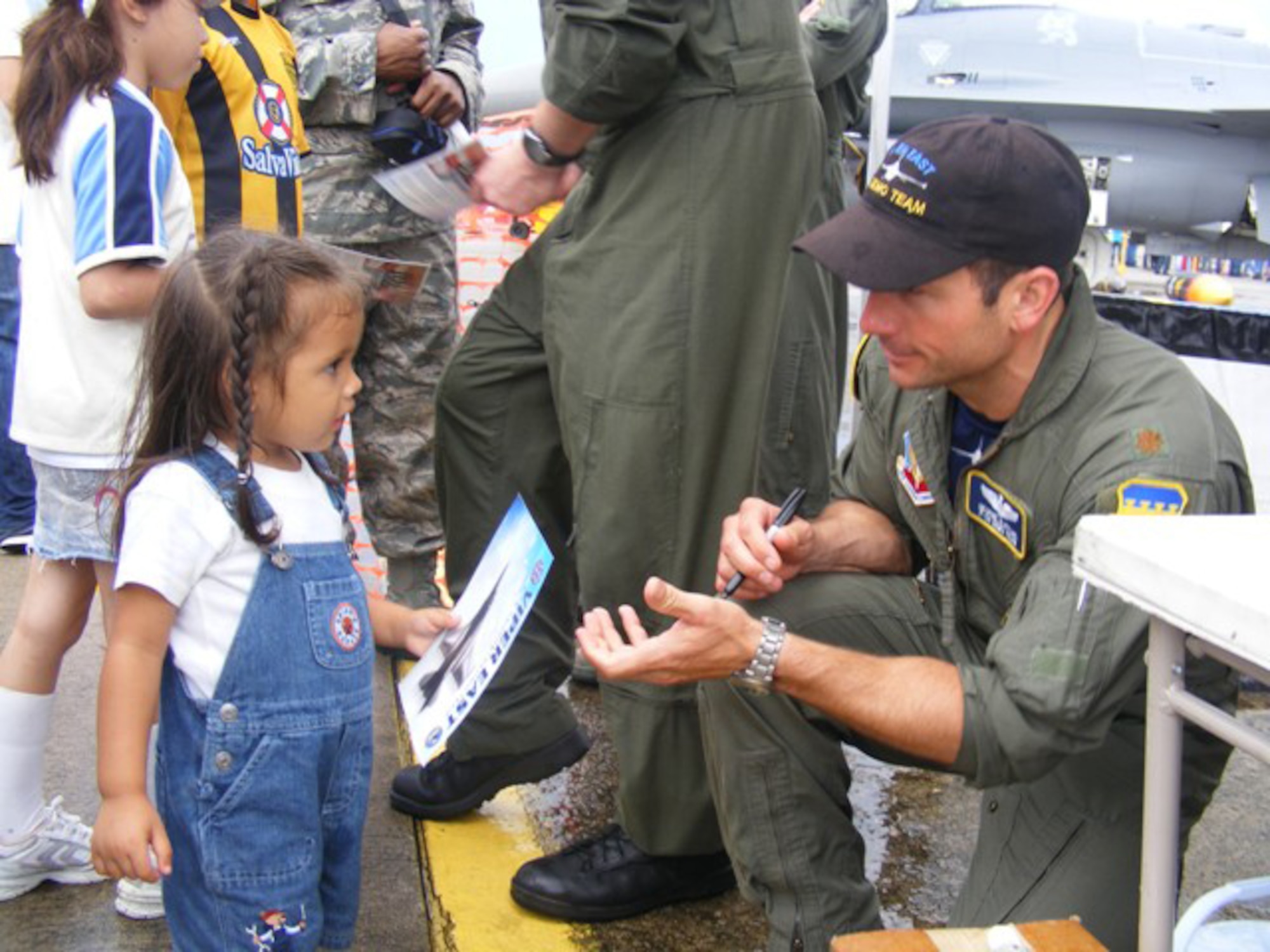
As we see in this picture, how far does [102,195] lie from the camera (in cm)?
226

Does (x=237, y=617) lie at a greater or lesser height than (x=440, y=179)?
lesser

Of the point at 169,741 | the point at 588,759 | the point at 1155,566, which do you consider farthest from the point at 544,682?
the point at 1155,566

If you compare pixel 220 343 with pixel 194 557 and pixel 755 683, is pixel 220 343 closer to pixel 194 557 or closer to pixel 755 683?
pixel 194 557

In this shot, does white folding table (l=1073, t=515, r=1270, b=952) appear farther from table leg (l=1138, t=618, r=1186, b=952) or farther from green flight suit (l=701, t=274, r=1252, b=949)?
green flight suit (l=701, t=274, r=1252, b=949)

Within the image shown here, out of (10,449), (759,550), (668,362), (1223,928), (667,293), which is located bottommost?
(10,449)

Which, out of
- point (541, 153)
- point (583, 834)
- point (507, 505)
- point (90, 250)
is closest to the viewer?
point (90, 250)

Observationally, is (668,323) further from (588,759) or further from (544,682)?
(588,759)

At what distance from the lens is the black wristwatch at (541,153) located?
2.48 metres

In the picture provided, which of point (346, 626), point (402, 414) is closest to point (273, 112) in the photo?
point (402, 414)

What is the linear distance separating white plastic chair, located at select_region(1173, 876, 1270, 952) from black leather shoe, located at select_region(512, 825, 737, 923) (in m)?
1.21

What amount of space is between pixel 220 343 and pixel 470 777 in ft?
4.05

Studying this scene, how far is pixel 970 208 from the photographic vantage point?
192cm

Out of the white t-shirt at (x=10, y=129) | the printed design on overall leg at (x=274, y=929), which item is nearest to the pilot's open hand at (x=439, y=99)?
the white t-shirt at (x=10, y=129)

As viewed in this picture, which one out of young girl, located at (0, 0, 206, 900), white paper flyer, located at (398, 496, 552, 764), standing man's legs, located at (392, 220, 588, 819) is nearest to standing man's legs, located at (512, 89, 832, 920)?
standing man's legs, located at (392, 220, 588, 819)
